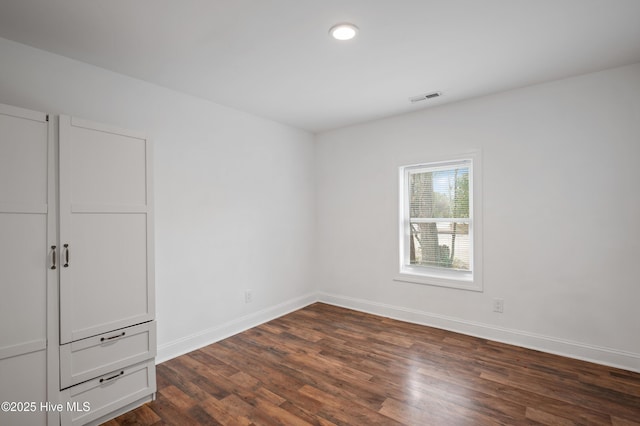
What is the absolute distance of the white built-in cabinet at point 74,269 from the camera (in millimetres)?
1808

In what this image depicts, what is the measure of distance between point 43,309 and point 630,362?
439cm

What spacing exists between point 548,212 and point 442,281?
1280 mm

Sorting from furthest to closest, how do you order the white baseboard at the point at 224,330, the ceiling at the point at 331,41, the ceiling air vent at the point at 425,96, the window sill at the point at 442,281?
the window sill at the point at 442,281 < the ceiling air vent at the point at 425,96 < the white baseboard at the point at 224,330 < the ceiling at the point at 331,41

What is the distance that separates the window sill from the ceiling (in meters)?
2.04

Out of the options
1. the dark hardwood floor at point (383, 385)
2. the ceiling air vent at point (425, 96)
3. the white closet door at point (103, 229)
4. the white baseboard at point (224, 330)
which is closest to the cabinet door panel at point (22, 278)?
the white closet door at point (103, 229)

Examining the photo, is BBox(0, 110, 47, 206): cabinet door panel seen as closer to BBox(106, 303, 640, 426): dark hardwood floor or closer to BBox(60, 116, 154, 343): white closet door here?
BBox(60, 116, 154, 343): white closet door

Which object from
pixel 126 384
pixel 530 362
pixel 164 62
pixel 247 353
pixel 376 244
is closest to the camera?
pixel 126 384

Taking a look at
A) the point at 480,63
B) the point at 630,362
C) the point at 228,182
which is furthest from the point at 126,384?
the point at 630,362

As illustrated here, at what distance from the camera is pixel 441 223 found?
3.87m

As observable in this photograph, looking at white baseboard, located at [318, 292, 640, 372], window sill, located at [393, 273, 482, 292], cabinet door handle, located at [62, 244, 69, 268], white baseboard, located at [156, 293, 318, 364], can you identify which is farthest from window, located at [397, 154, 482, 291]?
cabinet door handle, located at [62, 244, 69, 268]

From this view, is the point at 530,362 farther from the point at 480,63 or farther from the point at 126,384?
the point at 126,384

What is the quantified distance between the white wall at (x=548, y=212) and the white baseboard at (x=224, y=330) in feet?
4.19

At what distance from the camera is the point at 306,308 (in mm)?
4512

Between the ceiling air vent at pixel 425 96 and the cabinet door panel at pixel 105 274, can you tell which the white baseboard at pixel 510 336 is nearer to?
the ceiling air vent at pixel 425 96
